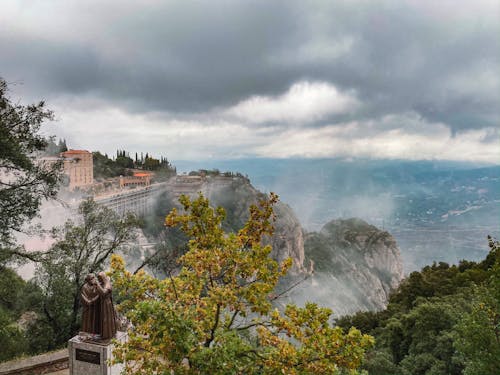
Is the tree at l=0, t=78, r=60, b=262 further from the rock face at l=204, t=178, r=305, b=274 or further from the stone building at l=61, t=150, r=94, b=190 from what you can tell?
the rock face at l=204, t=178, r=305, b=274

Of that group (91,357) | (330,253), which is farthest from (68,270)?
(330,253)

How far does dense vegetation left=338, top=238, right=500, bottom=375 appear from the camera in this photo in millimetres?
11930

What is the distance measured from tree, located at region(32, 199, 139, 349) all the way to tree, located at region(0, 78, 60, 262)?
3.74 metres

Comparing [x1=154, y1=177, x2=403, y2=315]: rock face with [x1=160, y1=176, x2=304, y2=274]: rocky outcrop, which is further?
[x1=160, y1=176, x2=304, y2=274]: rocky outcrop

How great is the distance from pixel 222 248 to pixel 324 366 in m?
3.20

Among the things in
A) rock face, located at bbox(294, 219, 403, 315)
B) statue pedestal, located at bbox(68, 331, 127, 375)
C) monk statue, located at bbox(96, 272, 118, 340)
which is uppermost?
monk statue, located at bbox(96, 272, 118, 340)

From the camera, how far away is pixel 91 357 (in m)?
10.6

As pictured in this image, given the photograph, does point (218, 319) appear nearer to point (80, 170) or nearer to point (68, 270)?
point (68, 270)

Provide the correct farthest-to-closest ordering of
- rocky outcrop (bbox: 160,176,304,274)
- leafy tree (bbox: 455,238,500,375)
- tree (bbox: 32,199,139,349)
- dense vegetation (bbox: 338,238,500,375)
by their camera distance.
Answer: rocky outcrop (bbox: 160,176,304,274), tree (bbox: 32,199,139,349), dense vegetation (bbox: 338,238,500,375), leafy tree (bbox: 455,238,500,375)

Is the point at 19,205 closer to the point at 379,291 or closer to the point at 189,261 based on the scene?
the point at 189,261

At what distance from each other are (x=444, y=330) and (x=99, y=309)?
18.8 metres

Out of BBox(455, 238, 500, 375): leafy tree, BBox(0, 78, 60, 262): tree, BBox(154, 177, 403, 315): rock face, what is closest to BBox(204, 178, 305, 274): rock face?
BBox(154, 177, 403, 315): rock face

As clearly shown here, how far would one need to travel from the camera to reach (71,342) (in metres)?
10.8

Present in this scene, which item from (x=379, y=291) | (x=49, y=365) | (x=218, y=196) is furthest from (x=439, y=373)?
(x=379, y=291)
